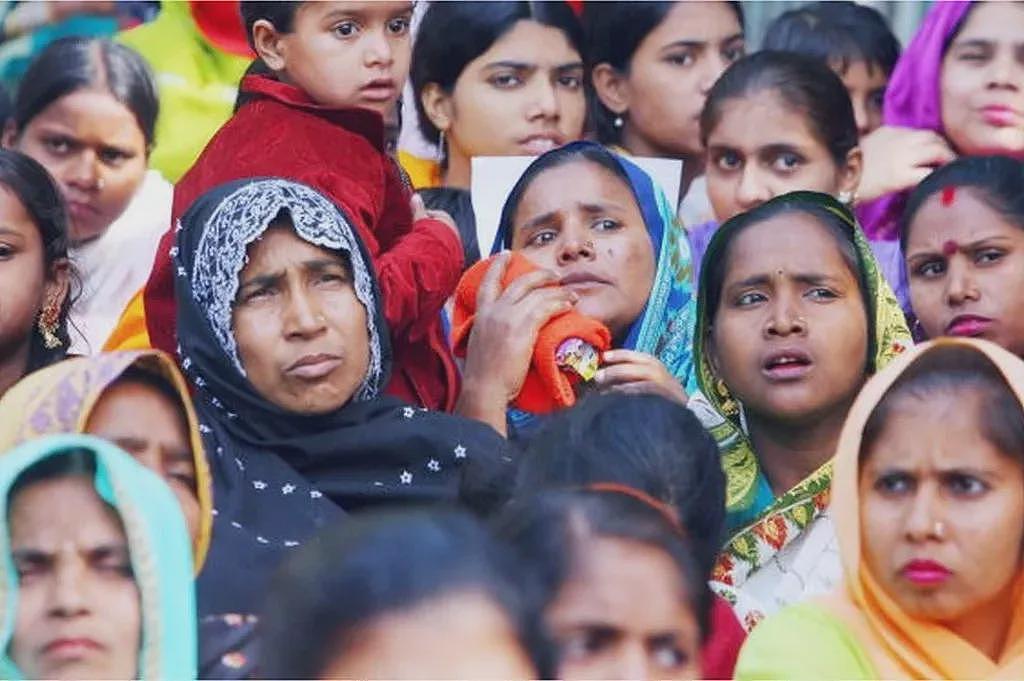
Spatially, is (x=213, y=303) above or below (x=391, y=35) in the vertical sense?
below

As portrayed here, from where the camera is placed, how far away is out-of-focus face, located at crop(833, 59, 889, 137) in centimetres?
601

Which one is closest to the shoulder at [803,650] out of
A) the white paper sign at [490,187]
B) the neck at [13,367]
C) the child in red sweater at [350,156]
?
the child in red sweater at [350,156]

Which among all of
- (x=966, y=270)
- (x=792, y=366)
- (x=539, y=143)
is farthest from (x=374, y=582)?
(x=539, y=143)

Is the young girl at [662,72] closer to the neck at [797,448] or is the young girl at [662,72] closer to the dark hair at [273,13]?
the dark hair at [273,13]

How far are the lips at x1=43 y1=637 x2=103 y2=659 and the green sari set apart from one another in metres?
1.19

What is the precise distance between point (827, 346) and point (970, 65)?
4.63 feet

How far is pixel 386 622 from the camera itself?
260 cm

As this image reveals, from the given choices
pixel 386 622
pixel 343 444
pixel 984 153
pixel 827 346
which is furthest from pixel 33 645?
pixel 984 153

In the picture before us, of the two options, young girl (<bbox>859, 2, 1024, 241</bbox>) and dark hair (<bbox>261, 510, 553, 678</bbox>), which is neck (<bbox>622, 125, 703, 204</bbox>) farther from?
dark hair (<bbox>261, 510, 553, 678</bbox>)

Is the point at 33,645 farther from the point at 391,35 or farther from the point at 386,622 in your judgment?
the point at 391,35

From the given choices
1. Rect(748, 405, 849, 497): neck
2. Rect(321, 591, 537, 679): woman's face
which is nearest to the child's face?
Rect(748, 405, 849, 497): neck

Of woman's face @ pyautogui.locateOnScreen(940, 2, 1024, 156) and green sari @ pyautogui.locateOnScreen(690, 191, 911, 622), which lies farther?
woman's face @ pyautogui.locateOnScreen(940, 2, 1024, 156)

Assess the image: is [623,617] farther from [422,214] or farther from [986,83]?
[986,83]

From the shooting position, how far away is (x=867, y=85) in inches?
237
